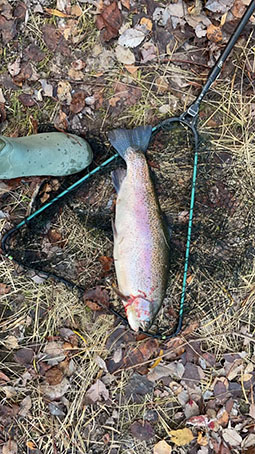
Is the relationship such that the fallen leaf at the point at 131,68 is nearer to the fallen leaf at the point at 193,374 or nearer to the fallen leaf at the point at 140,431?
the fallen leaf at the point at 193,374

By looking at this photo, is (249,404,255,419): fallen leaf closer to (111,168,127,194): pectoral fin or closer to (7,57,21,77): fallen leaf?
(111,168,127,194): pectoral fin

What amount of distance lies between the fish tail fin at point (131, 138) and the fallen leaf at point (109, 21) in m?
0.74

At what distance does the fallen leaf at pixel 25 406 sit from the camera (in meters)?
2.86

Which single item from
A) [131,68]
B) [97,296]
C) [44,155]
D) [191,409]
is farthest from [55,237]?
[191,409]

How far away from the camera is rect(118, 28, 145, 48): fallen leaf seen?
9.14 ft

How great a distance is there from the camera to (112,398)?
2.88 metres

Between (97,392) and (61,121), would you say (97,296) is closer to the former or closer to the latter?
(97,392)

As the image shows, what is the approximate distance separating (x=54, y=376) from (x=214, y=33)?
2591 mm

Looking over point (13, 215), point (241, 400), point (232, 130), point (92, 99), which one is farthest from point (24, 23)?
point (241, 400)

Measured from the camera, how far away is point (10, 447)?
2879 mm

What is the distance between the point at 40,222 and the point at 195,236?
3.49ft

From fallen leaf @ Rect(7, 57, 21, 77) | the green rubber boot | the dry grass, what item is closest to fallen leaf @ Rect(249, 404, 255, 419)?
the dry grass

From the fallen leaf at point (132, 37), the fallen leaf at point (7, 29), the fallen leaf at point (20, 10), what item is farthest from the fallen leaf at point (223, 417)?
the fallen leaf at point (20, 10)

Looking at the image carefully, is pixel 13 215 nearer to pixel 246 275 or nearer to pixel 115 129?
pixel 115 129
